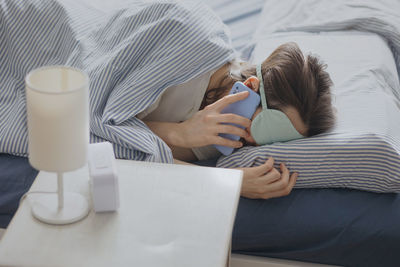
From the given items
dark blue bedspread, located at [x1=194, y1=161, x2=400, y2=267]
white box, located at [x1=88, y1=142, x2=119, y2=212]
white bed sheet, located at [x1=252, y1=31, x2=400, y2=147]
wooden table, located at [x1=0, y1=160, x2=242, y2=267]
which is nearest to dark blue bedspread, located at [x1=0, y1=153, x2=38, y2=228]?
wooden table, located at [x1=0, y1=160, x2=242, y2=267]

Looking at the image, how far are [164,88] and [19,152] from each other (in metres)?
0.39

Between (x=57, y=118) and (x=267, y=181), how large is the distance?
1.91 ft

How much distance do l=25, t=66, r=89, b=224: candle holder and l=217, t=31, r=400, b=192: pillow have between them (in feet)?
1.78

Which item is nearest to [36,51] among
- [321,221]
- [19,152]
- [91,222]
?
[19,152]

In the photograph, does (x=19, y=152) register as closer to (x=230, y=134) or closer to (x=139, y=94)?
(x=139, y=94)

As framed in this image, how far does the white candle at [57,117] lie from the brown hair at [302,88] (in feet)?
1.84

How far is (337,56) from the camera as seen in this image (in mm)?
1631

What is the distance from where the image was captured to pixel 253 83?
1.31 meters

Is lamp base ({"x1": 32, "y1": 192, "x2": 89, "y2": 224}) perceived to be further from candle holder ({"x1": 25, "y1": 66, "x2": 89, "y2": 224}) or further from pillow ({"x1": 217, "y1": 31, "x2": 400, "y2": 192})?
pillow ({"x1": 217, "y1": 31, "x2": 400, "y2": 192})

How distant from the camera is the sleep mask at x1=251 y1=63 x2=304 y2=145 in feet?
4.17

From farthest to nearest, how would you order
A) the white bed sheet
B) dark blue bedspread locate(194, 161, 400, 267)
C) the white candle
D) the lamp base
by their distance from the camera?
the white bed sheet
dark blue bedspread locate(194, 161, 400, 267)
the lamp base
the white candle

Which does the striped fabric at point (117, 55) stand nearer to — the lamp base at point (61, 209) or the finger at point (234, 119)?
the finger at point (234, 119)

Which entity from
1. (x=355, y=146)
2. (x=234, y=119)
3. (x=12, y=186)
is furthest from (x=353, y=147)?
(x=12, y=186)

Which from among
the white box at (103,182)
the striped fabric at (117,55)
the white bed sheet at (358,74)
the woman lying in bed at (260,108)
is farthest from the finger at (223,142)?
the white box at (103,182)
